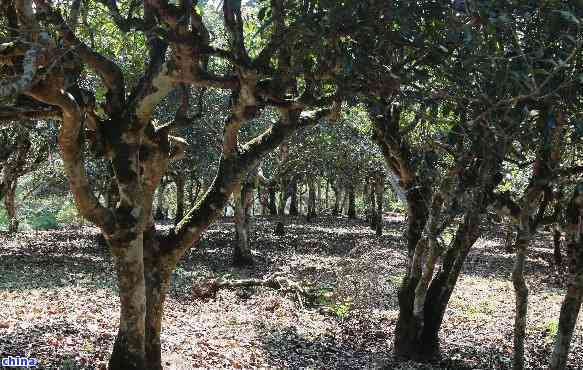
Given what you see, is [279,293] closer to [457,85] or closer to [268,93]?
[268,93]

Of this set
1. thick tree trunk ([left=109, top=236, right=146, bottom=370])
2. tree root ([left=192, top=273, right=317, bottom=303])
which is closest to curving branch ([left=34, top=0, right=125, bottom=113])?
thick tree trunk ([left=109, top=236, right=146, bottom=370])

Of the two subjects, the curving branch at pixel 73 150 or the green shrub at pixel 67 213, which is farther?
the green shrub at pixel 67 213

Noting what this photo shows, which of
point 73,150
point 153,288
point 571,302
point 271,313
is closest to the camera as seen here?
point 73,150

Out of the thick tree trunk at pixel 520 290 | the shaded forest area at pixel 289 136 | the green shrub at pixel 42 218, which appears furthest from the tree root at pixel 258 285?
the green shrub at pixel 42 218

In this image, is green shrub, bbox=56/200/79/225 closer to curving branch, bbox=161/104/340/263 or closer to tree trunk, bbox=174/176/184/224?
tree trunk, bbox=174/176/184/224

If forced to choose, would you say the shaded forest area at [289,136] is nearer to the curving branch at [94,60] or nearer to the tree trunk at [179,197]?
the curving branch at [94,60]

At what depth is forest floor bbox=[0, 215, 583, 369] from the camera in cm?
929

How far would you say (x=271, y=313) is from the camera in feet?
41.9

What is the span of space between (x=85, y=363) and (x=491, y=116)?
243 inches

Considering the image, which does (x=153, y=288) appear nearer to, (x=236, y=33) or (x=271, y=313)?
(x=236, y=33)

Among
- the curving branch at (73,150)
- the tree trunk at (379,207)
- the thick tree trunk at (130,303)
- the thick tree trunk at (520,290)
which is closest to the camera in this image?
the curving branch at (73,150)

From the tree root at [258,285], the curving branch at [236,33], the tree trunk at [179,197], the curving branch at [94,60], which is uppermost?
the curving branch at [236,33]

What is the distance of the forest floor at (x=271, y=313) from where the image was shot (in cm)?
929

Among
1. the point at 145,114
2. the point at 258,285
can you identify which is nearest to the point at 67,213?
the point at 258,285
